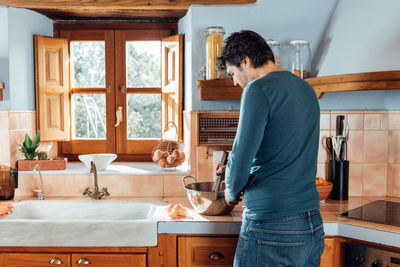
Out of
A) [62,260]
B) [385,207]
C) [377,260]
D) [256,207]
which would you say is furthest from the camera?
[385,207]

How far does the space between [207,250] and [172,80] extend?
4.33 ft

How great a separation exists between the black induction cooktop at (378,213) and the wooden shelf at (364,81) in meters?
0.64

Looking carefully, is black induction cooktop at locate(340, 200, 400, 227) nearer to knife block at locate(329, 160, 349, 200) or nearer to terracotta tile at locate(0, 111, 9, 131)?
knife block at locate(329, 160, 349, 200)

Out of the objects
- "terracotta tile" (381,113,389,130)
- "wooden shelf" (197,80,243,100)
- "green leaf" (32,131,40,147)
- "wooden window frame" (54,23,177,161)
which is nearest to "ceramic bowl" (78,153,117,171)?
"green leaf" (32,131,40,147)

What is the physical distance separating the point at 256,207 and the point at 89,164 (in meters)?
1.44

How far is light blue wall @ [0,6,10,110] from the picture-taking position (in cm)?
239

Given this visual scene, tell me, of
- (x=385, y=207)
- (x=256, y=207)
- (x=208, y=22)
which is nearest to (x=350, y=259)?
(x=385, y=207)

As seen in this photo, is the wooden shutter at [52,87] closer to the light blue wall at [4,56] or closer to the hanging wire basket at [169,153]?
the light blue wall at [4,56]

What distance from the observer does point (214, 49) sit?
2230 mm

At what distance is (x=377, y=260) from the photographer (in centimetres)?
167

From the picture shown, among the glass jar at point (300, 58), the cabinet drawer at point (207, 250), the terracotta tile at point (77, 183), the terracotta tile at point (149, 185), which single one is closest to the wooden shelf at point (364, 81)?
the glass jar at point (300, 58)

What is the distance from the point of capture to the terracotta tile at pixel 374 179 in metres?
2.39

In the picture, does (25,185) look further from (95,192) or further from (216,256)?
(216,256)

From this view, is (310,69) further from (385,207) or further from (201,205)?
(201,205)
